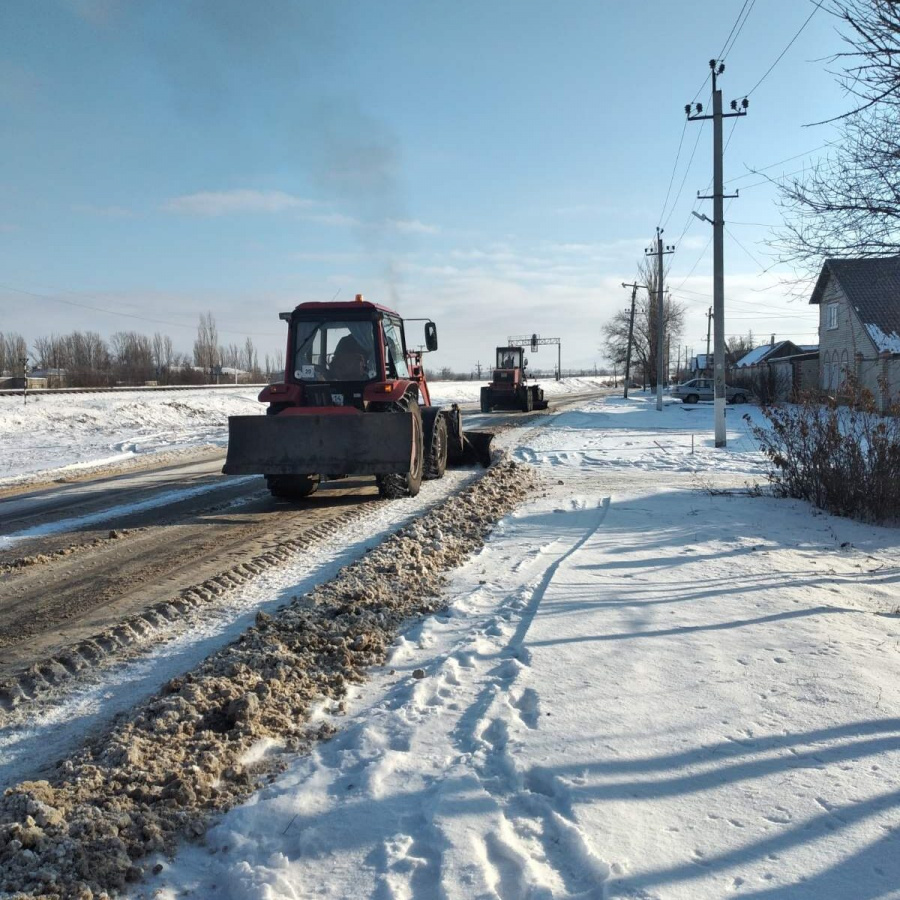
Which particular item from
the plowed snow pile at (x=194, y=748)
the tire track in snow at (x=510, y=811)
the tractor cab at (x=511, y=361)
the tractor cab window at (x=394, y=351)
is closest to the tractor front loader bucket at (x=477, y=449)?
the tractor cab window at (x=394, y=351)

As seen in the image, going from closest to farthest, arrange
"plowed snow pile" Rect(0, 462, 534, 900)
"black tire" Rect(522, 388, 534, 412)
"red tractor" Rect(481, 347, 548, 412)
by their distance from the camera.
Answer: "plowed snow pile" Rect(0, 462, 534, 900), "black tire" Rect(522, 388, 534, 412), "red tractor" Rect(481, 347, 548, 412)

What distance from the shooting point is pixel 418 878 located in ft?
8.08

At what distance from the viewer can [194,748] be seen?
10.9 feet

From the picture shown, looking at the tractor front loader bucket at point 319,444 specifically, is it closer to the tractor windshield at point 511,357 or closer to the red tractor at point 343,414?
the red tractor at point 343,414

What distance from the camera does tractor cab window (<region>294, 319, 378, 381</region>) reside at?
10539 mm

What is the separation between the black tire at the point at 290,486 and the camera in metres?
10.2

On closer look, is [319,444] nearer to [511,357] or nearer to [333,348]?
[333,348]

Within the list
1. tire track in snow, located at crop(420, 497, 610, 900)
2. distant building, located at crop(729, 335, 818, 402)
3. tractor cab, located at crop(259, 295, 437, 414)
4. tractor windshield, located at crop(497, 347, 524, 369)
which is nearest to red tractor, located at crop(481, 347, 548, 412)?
tractor windshield, located at crop(497, 347, 524, 369)

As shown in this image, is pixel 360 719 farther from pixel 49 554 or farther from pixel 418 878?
pixel 49 554

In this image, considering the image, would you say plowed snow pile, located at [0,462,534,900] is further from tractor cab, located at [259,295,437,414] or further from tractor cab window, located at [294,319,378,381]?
tractor cab window, located at [294,319,378,381]

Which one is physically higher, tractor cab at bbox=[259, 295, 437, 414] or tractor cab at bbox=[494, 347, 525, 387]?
tractor cab at bbox=[494, 347, 525, 387]

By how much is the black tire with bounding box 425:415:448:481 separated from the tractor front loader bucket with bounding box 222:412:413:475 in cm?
230

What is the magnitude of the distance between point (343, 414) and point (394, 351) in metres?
2.01

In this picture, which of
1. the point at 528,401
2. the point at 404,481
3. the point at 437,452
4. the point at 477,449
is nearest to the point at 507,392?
the point at 528,401
